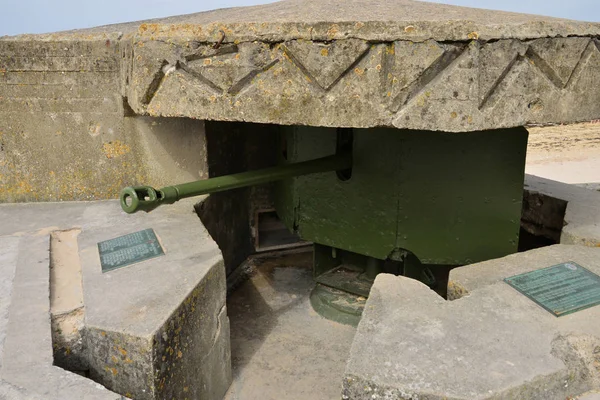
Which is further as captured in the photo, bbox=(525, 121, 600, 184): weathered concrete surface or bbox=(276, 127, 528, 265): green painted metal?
bbox=(525, 121, 600, 184): weathered concrete surface

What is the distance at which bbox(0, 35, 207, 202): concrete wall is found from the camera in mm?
3402

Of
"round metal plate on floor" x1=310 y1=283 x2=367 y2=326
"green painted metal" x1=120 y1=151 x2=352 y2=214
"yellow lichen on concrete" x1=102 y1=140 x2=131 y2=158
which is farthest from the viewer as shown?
"round metal plate on floor" x1=310 y1=283 x2=367 y2=326

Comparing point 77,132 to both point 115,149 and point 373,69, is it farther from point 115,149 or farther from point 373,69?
point 373,69

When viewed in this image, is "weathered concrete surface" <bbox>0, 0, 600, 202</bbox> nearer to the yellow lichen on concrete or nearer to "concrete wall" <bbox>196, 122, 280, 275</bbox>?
the yellow lichen on concrete

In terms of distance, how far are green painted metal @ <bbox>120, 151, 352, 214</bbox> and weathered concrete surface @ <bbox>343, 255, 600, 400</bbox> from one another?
97 cm

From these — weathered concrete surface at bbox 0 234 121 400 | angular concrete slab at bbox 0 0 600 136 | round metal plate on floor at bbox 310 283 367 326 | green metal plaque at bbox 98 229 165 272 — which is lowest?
round metal plate on floor at bbox 310 283 367 326

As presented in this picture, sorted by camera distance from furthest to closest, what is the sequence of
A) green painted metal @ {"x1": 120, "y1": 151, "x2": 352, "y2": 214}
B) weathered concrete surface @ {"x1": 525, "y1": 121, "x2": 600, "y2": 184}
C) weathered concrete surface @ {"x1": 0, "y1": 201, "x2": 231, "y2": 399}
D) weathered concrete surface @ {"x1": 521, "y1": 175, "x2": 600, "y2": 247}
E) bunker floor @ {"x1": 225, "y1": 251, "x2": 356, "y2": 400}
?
weathered concrete surface @ {"x1": 525, "y1": 121, "x2": 600, "y2": 184} → weathered concrete surface @ {"x1": 521, "y1": 175, "x2": 600, "y2": 247} → bunker floor @ {"x1": 225, "y1": 251, "x2": 356, "y2": 400} → green painted metal @ {"x1": 120, "y1": 151, "x2": 352, "y2": 214} → weathered concrete surface @ {"x1": 0, "y1": 201, "x2": 231, "y2": 399}

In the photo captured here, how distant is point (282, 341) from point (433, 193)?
4.73ft

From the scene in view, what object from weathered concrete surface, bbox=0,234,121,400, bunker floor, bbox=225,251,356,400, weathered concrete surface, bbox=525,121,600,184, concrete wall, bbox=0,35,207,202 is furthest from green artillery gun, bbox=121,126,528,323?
weathered concrete surface, bbox=525,121,600,184

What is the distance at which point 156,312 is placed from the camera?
211 cm

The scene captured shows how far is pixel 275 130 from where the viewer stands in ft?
14.4

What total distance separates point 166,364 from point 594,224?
2.62m

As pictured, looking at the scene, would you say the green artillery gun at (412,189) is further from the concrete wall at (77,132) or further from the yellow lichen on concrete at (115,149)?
the yellow lichen on concrete at (115,149)

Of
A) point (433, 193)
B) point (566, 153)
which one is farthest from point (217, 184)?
point (566, 153)
